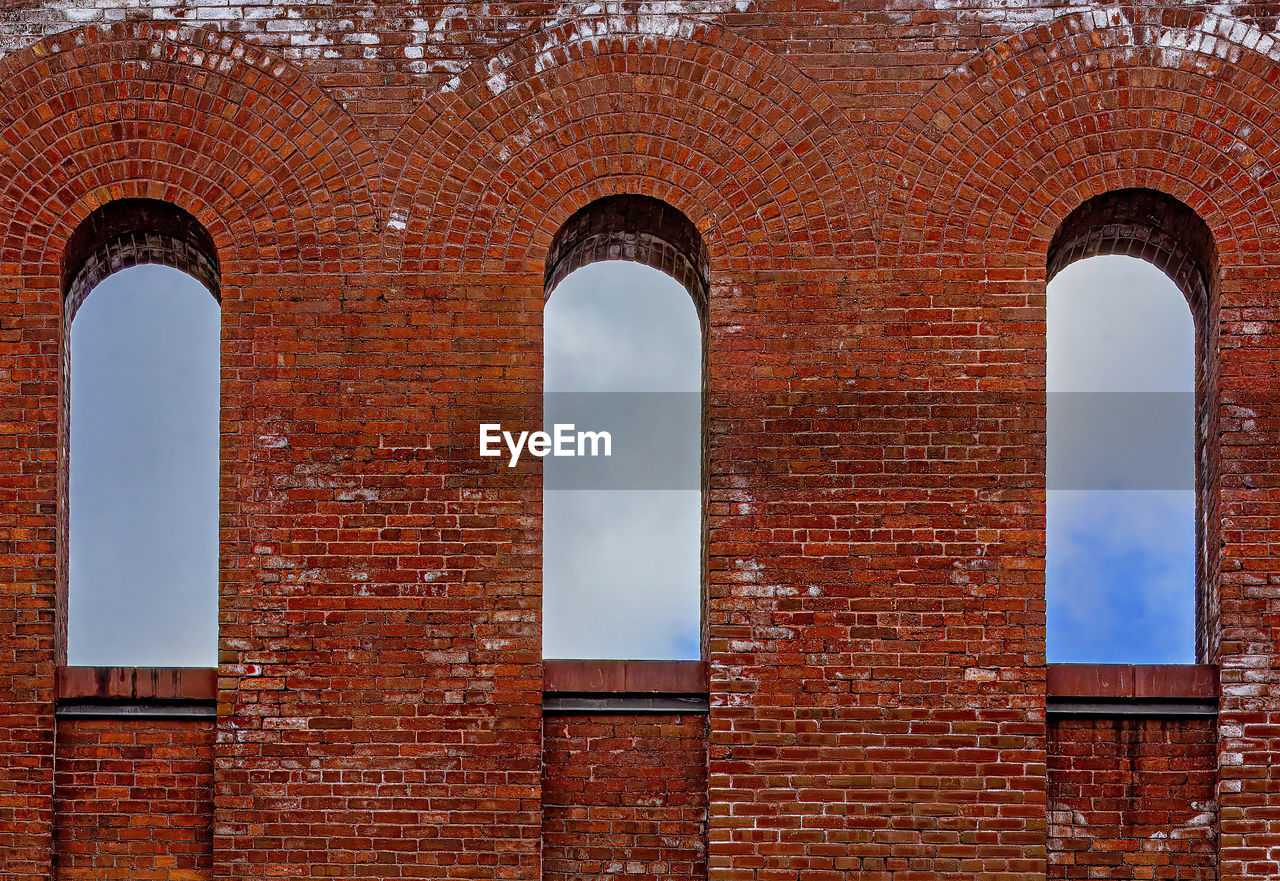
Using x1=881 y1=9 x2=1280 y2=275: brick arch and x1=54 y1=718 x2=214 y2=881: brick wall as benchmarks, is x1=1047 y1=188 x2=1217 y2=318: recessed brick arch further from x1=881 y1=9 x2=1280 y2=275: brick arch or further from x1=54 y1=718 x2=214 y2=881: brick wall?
x1=54 y1=718 x2=214 y2=881: brick wall

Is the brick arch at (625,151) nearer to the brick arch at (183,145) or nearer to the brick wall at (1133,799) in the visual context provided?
the brick arch at (183,145)

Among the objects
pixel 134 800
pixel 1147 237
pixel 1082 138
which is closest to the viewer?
pixel 134 800

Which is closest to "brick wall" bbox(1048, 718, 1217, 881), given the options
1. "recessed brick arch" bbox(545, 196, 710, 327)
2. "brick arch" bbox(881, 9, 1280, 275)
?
"brick arch" bbox(881, 9, 1280, 275)

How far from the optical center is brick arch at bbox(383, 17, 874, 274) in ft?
26.6

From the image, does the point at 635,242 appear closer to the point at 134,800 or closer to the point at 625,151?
the point at 625,151

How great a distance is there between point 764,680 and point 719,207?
2.46 m

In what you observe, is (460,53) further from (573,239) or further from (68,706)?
(68,706)

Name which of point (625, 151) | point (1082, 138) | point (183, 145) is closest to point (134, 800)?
point (183, 145)

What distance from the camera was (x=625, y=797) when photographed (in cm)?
779

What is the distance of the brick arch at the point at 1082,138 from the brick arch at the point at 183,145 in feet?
9.82

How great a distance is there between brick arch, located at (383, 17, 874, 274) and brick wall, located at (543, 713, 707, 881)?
242cm

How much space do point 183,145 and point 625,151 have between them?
7.72ft

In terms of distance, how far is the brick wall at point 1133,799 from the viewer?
25.2ft

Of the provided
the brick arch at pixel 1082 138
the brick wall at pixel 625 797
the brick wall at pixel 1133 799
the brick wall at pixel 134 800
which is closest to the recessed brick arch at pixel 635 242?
the brick arch at pixel 1082 138
